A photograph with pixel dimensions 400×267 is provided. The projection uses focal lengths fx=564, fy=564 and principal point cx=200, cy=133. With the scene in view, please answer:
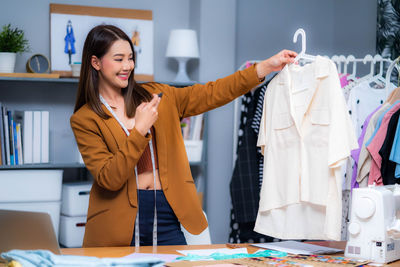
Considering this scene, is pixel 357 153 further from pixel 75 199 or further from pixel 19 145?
pixel 19 145

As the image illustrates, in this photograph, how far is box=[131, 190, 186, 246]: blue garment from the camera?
7.00 feet

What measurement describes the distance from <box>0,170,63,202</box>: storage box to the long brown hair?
4.66ft

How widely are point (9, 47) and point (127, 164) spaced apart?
2.01 meters

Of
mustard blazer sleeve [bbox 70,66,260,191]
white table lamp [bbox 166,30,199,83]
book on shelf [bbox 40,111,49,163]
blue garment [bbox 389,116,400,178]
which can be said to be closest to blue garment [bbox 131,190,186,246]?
mustard blazer sleeve [bbox 70,66,260,191]

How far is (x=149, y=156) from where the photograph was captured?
2207mm

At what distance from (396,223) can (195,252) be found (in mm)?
665

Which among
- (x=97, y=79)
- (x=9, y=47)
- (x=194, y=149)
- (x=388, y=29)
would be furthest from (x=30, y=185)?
(x=388, y=29)

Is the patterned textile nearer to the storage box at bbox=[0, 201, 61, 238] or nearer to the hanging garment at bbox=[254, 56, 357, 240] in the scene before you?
the hanging garment at bbox=[254, 56, 357, 240]

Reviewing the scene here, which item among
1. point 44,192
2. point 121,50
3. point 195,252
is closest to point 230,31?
point 44,192

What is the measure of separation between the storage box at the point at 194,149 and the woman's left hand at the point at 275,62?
175 centimetres

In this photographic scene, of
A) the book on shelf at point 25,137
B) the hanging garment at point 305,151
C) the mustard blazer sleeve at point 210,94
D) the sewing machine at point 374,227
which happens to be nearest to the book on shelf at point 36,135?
the book on shelf at point 25,137

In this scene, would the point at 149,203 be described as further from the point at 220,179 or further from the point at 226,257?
the point at 220,179

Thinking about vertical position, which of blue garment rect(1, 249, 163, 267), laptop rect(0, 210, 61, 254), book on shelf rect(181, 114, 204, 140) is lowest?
blue garment rect(1, 249, 163, 267)

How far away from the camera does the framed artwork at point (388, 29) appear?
3.57 m
